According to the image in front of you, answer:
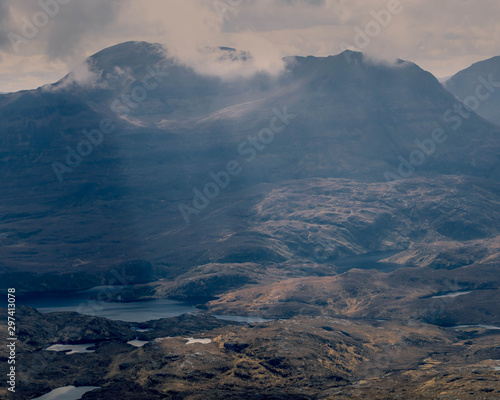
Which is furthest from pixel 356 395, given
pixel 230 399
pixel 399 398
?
pixel 230 399

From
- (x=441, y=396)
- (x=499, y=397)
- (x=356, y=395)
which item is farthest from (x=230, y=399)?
(x=499, y=397)

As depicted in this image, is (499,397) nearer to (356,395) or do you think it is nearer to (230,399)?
(356,395)

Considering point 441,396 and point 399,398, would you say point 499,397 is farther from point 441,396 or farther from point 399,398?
point 399,398

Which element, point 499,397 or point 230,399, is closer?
point 499,397

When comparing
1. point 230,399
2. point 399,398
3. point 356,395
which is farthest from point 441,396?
point 230,399

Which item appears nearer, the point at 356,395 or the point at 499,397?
the point at 499,397

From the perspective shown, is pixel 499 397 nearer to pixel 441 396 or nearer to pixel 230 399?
pixel 441 396
